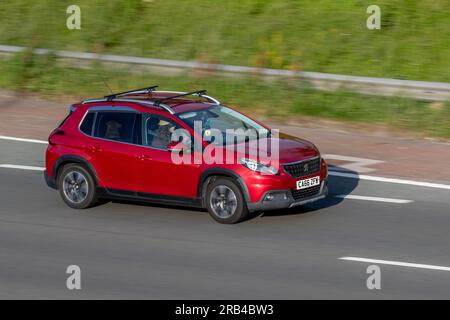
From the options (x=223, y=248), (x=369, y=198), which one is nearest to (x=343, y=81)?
(x=369, y=198)

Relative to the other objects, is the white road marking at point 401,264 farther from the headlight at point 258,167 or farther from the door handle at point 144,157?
the door handle at point 144,157

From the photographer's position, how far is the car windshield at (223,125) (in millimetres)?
13109

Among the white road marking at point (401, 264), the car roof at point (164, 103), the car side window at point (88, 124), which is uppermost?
the car roof at point (164, 103)

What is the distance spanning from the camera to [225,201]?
12.8 meters

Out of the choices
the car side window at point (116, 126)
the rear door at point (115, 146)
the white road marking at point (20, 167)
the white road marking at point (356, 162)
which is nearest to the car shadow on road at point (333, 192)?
the white road marking at point (356, 162)

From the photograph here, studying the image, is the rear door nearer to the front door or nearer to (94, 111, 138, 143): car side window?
(94, 111, 138, 143): car side window

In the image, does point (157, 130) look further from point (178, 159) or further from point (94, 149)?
point (94, 149)

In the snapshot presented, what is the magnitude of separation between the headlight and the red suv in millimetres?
13

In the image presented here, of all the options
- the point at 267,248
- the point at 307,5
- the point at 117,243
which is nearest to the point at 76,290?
the point at 117,243

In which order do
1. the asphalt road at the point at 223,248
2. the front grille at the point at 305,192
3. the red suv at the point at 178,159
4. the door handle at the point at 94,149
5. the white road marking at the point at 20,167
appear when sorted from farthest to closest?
the white road marking at the point at 20,167 → the door handle at the point at 94,149 → the front grille at the point at 305,192 → the red suv at the point at 178,159 → the asphalt road at the point at 223,248

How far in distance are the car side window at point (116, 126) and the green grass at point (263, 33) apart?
26.5ft

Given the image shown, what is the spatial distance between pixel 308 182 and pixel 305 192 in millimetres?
141

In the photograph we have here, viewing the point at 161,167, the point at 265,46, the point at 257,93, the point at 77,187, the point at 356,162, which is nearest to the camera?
the point at 161,167

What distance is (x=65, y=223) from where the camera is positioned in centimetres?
1323
